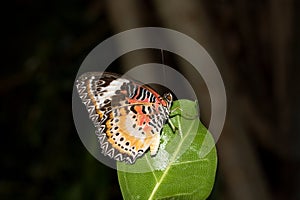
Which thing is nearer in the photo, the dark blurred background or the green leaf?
the green leaf

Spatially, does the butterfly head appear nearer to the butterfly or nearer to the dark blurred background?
the butterfly

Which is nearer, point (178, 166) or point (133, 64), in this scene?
point (178, 166)

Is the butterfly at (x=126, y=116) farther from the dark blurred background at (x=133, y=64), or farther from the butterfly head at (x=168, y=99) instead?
the dark blurred background at (x=133, y=64)

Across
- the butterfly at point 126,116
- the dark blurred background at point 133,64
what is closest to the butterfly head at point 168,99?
the butterfly at point 126,116

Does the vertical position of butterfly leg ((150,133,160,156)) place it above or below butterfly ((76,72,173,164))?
below

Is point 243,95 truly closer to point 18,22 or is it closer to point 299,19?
point 299,19

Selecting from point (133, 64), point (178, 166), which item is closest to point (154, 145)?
point (178, 166)

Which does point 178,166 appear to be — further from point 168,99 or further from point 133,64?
point 133,64

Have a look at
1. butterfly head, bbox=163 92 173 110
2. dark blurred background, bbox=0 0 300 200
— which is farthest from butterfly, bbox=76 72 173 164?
dark blurred background, bbox=0 0 300 200
